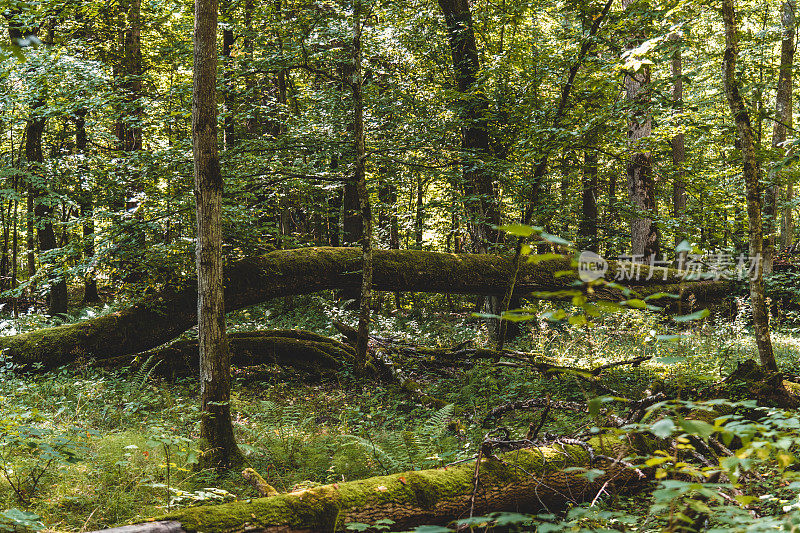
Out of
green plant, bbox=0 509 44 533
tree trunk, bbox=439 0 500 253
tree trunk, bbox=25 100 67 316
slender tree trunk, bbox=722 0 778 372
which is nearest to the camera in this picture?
green plant, bbox=0 509 44 533

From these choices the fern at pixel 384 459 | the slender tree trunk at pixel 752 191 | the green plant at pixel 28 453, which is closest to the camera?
the green plant at pixel 28 453

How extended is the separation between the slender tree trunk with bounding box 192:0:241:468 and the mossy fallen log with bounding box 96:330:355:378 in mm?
4391

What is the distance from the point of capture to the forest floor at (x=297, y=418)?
3.85 metres

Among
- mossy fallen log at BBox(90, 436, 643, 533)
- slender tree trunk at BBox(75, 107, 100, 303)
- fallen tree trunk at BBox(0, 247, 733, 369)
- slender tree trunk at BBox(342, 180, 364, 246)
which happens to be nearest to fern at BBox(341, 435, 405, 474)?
mossy fallen log at BBox(90, 436, 643, 533)

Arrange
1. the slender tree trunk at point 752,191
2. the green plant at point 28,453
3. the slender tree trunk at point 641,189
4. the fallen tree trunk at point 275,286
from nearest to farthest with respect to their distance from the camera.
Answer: the green plant at point 28,453 < the slender tree trunk at point 752,191 < the fallen tree trunk at point 275,286 < the slender tree trunk at point 641,189

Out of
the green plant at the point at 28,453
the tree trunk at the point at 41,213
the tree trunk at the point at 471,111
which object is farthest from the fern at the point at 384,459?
the tree trunk at the point at 41,213

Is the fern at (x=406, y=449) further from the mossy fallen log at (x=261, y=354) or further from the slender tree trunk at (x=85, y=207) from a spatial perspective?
the slender tree trunk at (x=85, y=207)

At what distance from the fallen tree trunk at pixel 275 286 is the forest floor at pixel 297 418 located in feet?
1.89

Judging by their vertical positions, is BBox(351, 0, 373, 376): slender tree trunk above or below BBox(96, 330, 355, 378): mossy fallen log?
above

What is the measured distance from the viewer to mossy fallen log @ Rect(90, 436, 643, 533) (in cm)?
308

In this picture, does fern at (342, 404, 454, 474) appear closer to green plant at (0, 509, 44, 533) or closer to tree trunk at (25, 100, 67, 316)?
green plant at (0, 509, 44, 533)

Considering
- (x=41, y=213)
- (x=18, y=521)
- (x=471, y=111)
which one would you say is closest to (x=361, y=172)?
(x=471, y=111)

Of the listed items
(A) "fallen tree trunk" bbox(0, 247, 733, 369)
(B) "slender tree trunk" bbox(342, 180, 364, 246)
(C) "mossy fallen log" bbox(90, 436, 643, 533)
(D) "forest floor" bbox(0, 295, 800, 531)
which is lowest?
(D) "forest floor" bbox(0, 295, 800, 531)

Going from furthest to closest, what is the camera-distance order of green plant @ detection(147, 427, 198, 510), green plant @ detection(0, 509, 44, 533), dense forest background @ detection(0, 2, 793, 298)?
dense forest background @ detection(0, 2, 793, 298) < green plant @ detection(147, 427, 198, 510) < green plant @ detection(0, 509, 44, 533)
